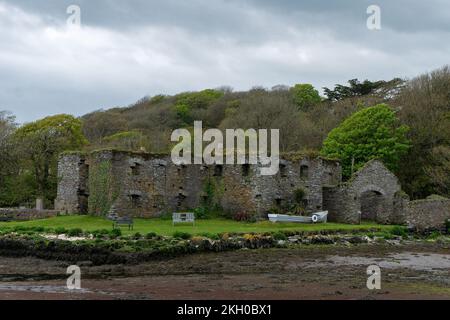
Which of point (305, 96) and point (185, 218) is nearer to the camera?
point (185, 218)

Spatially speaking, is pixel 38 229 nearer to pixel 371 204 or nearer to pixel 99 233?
pixel 99 233

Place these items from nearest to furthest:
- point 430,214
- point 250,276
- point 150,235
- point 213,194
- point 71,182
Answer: point 250,276, point 150,235, point 430,214, point 213,194, point 71,182

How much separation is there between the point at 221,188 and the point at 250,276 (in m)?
19.4

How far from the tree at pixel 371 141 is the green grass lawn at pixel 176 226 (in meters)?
13.2

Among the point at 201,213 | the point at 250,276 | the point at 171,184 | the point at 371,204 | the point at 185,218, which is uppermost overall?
the point at 171,184

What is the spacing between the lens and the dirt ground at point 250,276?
17109 millimetres

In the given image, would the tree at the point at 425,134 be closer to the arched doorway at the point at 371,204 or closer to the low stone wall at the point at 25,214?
the arched doorway at the point at 371,204

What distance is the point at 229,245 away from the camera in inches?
1109

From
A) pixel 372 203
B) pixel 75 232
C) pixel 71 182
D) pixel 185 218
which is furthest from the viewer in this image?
pixel 372 203

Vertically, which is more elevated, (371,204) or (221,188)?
(221,188)

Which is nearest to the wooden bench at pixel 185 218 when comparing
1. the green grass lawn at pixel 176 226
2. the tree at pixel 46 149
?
the green grass lawn at pixel 176 226

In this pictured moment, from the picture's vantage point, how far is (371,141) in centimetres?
4900

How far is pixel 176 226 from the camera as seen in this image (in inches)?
1314

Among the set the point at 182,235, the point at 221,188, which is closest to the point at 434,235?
the point at 221,188
